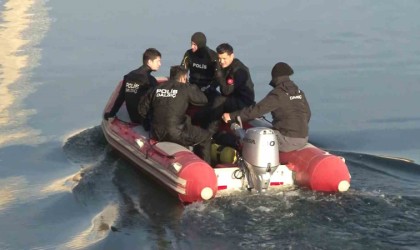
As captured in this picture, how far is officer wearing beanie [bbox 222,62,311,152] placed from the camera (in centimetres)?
792

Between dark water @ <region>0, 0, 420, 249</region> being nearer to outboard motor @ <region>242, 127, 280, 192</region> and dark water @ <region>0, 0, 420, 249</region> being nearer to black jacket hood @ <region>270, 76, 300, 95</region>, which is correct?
outboard motor @ <region>242, 127, 280, 192</region>

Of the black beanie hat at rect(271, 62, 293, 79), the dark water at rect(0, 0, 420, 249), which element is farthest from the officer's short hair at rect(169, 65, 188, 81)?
the dark water at rect(0, 0, 420, 249)

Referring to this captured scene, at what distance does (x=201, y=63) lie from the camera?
33.1 feet

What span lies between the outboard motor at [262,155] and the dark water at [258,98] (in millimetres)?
215

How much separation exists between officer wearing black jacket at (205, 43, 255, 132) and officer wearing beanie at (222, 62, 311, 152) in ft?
3.83

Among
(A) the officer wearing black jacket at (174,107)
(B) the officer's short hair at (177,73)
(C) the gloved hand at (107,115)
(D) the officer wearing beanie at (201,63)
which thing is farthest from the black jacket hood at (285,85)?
(C) the gloved hand at (107,115)

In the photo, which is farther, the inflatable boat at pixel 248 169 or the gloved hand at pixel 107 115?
the gloved hand at pixel 107 115

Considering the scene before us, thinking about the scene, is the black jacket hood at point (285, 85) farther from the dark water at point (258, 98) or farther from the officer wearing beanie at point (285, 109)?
the dark water at point (258, 98)

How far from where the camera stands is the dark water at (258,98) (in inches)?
275

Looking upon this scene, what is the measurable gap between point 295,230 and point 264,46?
11.2 metres

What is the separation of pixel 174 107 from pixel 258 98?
476cm

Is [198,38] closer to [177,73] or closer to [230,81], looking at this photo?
[230,81]

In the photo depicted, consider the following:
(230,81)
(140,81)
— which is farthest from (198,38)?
(140,81)

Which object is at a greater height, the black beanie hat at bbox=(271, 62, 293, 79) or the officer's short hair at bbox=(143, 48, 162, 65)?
the black beanie hat at bbox=(271, 62, 293, 79)
